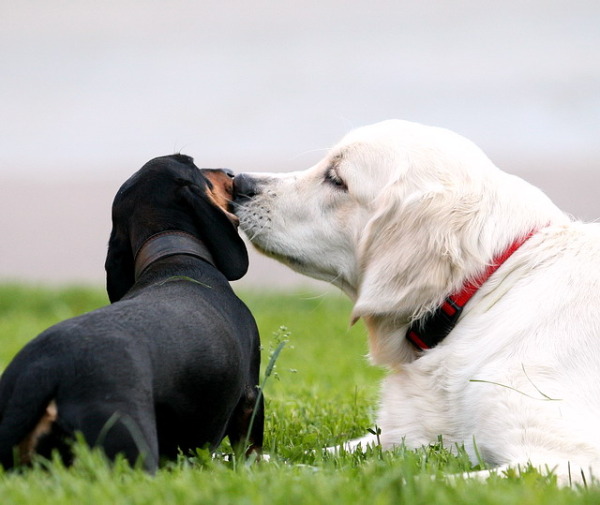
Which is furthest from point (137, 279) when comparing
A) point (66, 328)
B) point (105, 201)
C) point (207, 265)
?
point (105, 201)

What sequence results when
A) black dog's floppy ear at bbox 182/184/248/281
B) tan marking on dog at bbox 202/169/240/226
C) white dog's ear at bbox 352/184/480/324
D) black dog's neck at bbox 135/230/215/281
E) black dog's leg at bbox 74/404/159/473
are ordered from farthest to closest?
1. tan marking on dog at bbox 202/169/240/226
2. black dog's floppy ear at bbox 182/184/248/281
3. black dog's neck at bbox 135/230/215/281
4. white dog's ear at bbox 352/184/480/324
5. black dog's leg at bbox 74/404/159/473

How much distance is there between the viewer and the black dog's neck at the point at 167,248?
409cm

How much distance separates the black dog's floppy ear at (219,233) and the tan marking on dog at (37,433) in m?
1.48

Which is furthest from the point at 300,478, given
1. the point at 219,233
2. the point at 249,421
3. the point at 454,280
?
the point at 219,233

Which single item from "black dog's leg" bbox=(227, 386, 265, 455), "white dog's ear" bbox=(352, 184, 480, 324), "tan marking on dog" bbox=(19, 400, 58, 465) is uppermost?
"white dog's ear" bbox=(352, 184, 480, 324)

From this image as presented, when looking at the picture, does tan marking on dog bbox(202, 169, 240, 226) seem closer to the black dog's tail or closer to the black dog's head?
the black dog's head

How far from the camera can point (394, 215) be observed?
402cm

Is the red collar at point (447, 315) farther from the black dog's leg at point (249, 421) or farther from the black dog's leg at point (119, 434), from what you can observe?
the black dog's leg at point (119, 434)

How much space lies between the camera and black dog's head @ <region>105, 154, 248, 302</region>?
13.9 feet

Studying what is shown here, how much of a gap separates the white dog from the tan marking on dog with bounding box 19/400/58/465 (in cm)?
151

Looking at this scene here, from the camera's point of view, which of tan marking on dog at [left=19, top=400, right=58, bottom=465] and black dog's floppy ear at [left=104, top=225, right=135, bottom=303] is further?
black dog's floppy ear at [left=104, top=225, right=135, bottom=303]

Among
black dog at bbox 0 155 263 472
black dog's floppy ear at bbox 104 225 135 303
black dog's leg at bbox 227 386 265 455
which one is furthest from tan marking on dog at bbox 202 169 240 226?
black dog's leg at bbox 227 386 265 455

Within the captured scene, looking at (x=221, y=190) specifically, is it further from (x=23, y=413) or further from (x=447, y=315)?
(x=23, y=413)

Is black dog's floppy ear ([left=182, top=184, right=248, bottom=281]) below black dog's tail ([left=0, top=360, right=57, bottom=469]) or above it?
above
